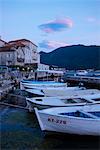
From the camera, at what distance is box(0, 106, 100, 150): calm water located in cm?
1034

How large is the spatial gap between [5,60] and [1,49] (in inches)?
143

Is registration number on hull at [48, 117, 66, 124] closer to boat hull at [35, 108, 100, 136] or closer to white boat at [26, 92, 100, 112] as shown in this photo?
boat hull at [35, 108, 100, 136]

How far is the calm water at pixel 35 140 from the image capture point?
10345 millimetres

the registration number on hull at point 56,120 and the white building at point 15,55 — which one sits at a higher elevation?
the white building at point 15,55

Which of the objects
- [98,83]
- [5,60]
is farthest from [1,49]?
[98,83]

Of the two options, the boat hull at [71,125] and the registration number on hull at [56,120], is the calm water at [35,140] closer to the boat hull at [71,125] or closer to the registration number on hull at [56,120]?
the boat hull at [71,125]

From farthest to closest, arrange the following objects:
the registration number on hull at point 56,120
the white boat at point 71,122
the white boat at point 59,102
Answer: the white boat at point 59,102 < the registration number on hull at point 56,120 < the white boat at point 71,122

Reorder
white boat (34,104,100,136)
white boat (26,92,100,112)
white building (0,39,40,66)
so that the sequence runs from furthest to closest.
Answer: white building (0,39,40,66) < white boat (26,92,100,112) < white boat (34,104,100,136)

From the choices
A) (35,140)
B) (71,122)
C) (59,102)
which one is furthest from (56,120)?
(59,102)

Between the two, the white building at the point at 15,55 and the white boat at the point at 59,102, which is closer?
the white boat at the point at 59,102

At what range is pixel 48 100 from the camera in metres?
15.3

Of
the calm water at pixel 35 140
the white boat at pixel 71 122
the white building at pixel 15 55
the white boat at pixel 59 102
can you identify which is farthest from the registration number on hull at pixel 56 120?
the white building at pixel 15 55

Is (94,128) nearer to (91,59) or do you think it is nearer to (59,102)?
(59,102)

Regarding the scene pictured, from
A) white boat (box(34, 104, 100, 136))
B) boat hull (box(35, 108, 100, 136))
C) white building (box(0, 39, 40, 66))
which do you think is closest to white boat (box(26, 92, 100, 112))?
white boat (box(34, 104, 100, 136))
